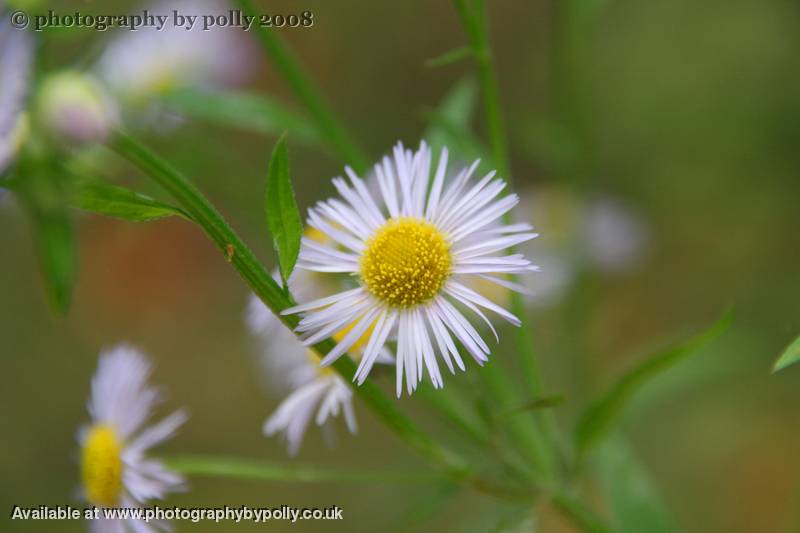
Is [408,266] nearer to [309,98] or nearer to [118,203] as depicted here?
[118,203]

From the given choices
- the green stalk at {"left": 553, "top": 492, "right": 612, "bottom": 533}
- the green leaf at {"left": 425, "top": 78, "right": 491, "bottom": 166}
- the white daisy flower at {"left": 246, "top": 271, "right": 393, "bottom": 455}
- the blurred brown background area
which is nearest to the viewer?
the white daisy flower at {"left": 246, "top": 271, "right": 393, "bottom": 455}

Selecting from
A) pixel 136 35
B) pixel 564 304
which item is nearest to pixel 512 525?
pixel 564 304

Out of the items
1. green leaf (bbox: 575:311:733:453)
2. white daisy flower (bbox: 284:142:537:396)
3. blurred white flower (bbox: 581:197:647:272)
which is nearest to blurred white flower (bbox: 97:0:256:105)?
blurred white flower (bbox: 581:197:647:272)

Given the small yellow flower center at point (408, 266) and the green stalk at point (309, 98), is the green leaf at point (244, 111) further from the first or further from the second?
the small yellow flower center at point (408, 266)

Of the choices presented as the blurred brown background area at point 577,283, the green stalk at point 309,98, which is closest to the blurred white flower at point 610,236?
the blurred brown background area at point 577,283

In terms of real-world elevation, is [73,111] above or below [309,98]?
below

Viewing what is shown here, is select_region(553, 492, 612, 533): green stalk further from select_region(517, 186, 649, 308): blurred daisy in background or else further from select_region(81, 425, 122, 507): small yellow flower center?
select_region(517, 186, 649, 308): blurred daisy in background

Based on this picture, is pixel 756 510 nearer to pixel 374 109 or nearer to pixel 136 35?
pixel 374 109

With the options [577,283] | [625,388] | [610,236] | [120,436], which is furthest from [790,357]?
[610,236]
